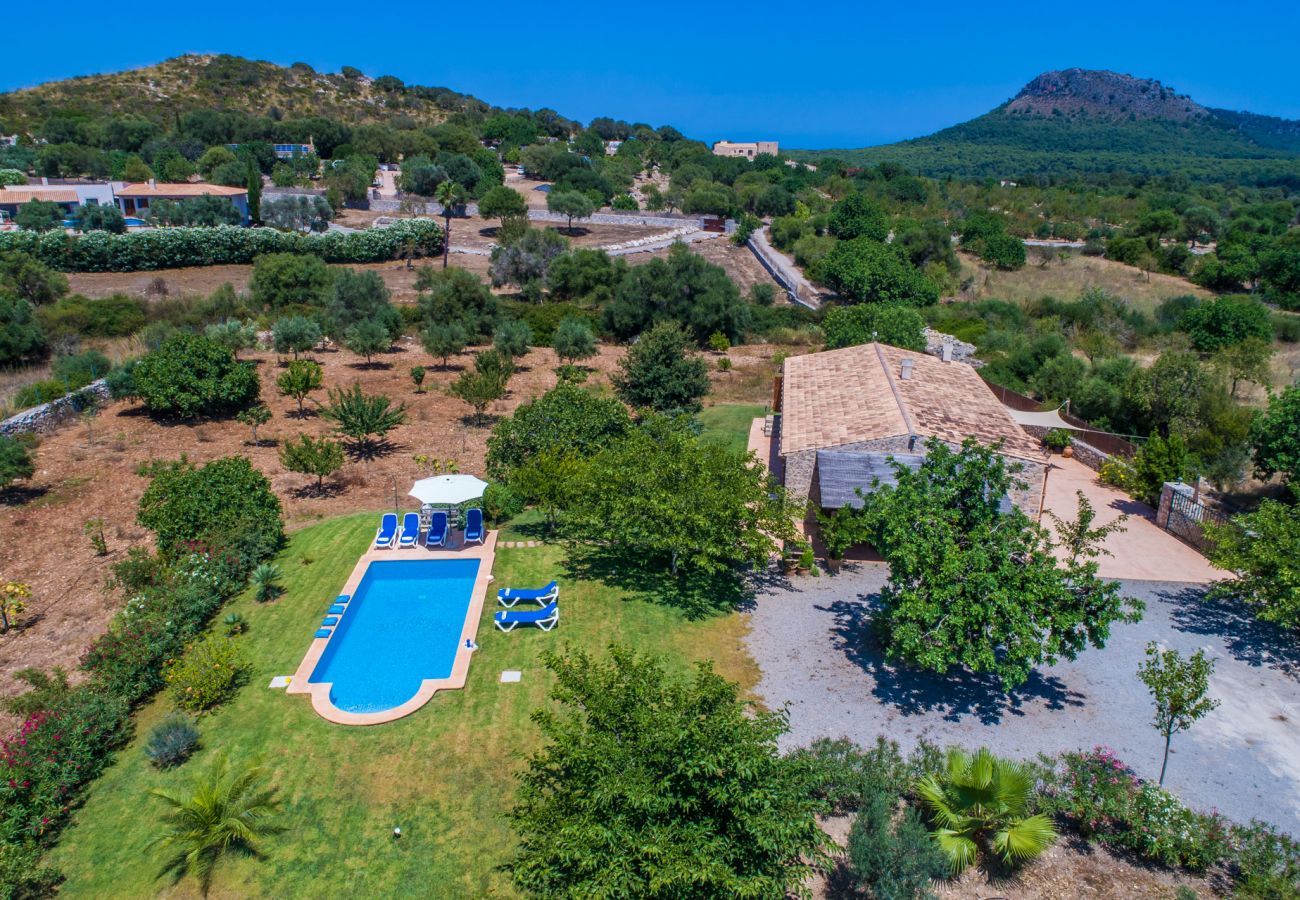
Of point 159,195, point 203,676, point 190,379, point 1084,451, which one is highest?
point 159,195

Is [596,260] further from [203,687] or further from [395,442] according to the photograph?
[203,687]

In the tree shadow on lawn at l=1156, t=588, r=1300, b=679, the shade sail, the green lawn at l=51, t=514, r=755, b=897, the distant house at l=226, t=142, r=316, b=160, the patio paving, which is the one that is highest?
the distant house at l=226, t=142, r=316, b=160

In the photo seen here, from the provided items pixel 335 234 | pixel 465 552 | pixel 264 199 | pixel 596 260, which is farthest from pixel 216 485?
pixel 264 199

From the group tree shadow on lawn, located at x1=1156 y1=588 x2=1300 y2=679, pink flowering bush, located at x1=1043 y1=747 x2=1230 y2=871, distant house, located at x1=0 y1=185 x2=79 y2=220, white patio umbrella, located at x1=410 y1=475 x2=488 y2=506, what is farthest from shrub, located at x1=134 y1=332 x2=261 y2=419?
distant house, located at x1=0 y1=185 x2=79 y2=220

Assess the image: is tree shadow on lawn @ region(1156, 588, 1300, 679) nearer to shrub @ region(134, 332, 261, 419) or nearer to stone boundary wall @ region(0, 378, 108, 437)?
shrub @ region(134, 332, 261, 419)

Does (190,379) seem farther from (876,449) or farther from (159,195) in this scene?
(159,195)

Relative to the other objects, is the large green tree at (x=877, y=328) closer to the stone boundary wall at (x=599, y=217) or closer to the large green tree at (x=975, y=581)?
the large green tree at (x=975, y=581)

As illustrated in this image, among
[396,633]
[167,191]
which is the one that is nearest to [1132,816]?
[396,633]
